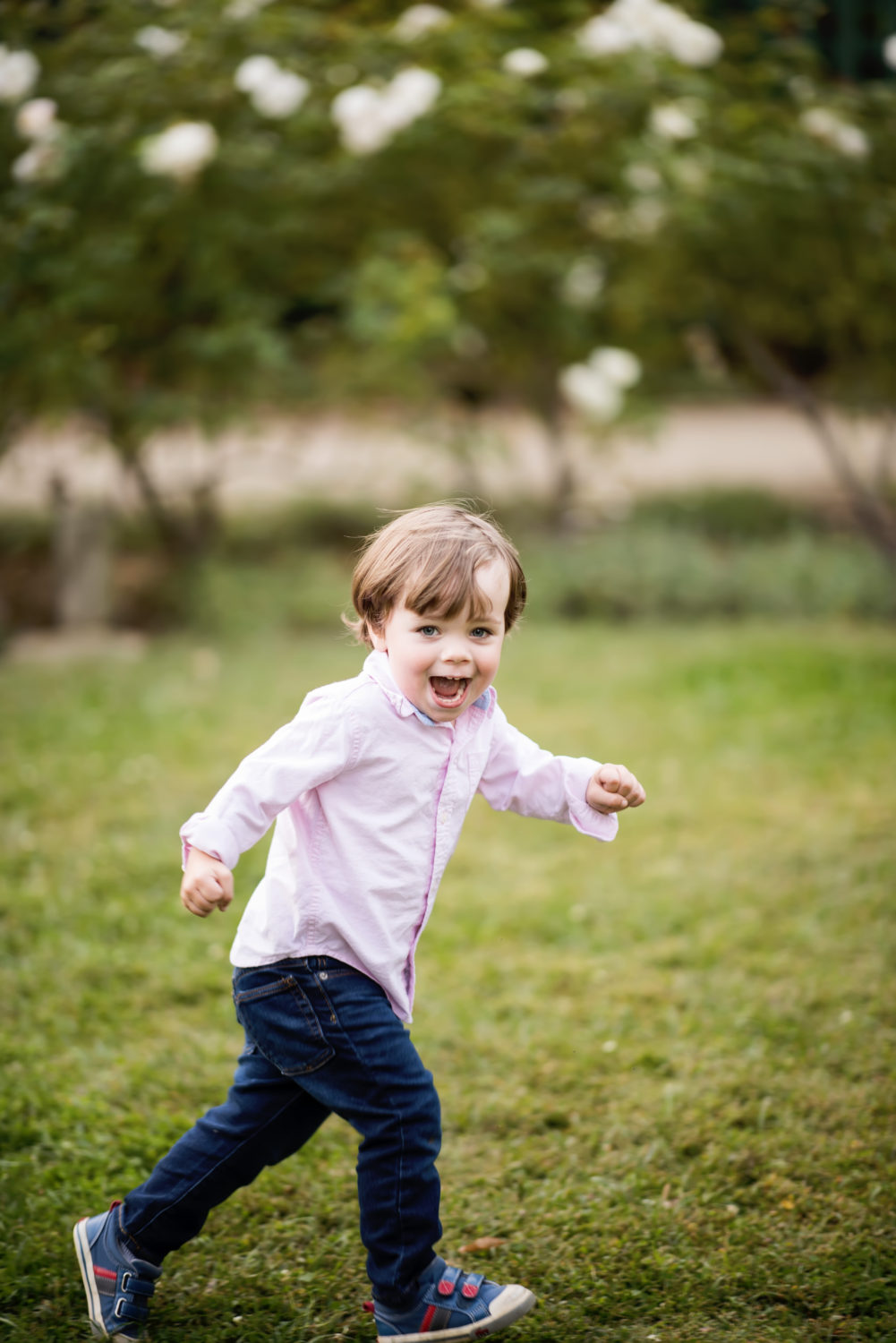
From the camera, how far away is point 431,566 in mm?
1949

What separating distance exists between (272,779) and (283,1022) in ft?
1.29

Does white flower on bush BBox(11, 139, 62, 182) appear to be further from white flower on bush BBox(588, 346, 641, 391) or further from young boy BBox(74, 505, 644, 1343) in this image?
young boy BBox(74, 505, 644, 1343)

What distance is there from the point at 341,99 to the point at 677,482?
4360 mm

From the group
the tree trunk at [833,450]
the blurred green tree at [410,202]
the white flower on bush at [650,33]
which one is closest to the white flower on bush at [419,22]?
the blurred green tree at [410,202]

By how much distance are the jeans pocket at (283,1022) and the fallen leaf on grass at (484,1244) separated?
632 millimetres

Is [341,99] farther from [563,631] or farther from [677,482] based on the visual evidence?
[677,482]

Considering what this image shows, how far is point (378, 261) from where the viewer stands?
715 centimetres

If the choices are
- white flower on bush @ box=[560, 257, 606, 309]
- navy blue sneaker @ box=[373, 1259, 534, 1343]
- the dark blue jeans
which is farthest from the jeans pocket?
white flower on bush @ box=[560, 257, 606, 309]

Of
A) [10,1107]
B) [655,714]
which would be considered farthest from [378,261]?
[10,1107]

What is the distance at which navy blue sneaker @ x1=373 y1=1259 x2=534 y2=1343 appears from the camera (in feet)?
6.53

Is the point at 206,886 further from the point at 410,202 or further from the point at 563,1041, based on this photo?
the point at 410,202

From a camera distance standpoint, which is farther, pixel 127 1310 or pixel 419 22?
pixel 419 22

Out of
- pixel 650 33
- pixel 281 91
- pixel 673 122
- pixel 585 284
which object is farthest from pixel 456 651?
pixel 585 284

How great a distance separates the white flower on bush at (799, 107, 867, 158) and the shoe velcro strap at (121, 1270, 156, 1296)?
6507 millimetres
